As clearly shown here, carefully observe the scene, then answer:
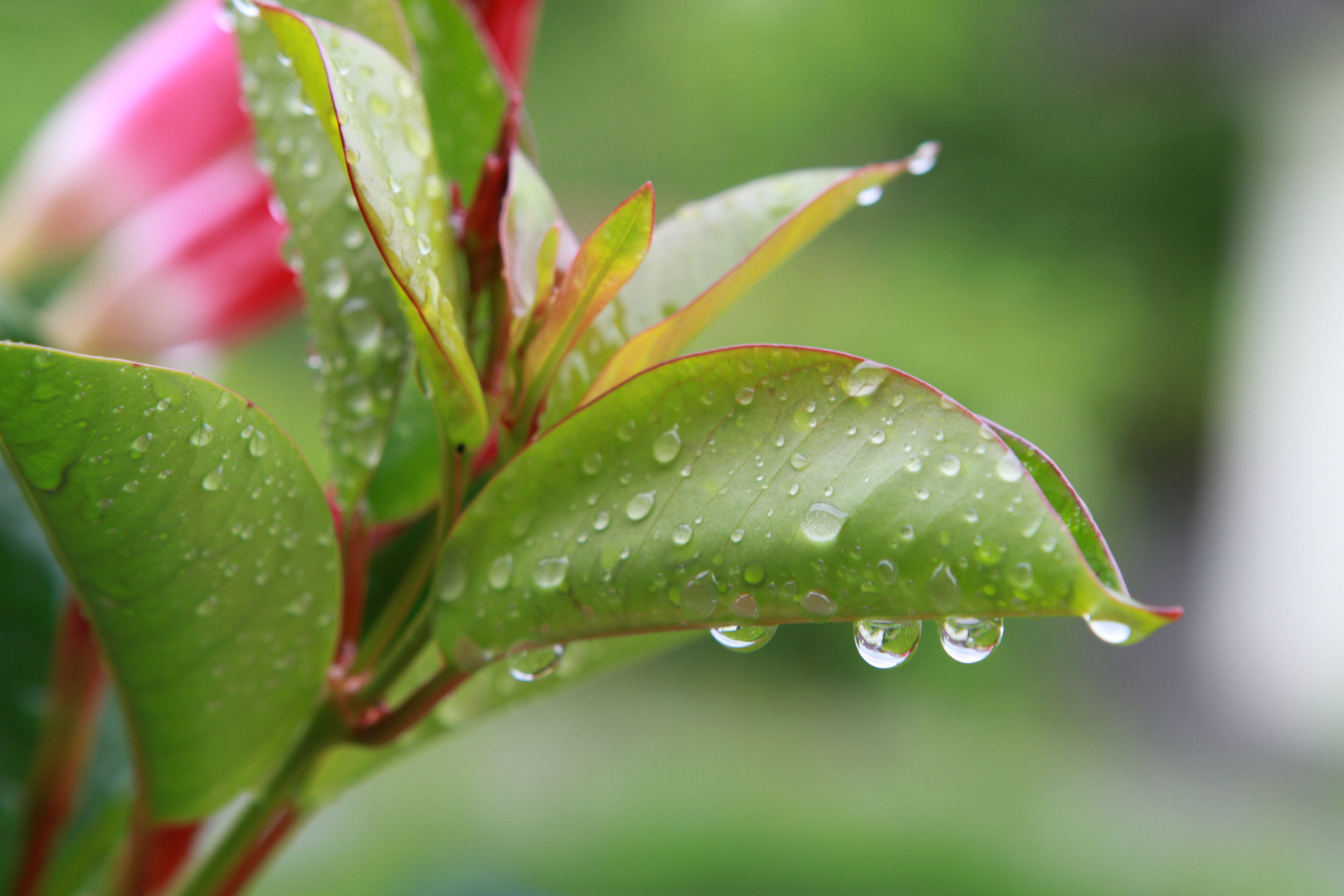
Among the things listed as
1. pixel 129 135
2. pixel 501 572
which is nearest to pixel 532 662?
pixel 501 572

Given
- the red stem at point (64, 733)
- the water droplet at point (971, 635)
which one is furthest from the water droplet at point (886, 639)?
the red stem at point (64, 733)

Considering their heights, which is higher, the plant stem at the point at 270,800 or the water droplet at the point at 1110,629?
the water droplet at the point at 1110,629

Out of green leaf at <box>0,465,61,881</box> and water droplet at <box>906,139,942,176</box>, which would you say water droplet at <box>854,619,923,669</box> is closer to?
water droplet at <box>906,139,942,176</box>

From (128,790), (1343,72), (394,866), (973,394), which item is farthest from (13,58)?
(1343,72)

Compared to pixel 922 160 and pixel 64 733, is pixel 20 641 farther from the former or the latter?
pixel 922 160

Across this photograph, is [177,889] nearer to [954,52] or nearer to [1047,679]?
[1047,679]

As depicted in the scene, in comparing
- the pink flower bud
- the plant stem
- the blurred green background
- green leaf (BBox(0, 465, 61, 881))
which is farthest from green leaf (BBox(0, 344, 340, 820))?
the blurred green background

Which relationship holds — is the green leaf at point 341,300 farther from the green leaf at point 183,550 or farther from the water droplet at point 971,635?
the water droplet at point 971,635
